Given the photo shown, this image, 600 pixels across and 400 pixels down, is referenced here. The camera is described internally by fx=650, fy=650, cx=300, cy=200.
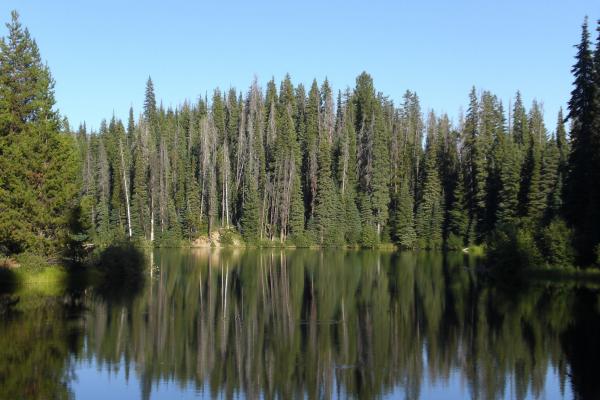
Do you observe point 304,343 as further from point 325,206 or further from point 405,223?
point 325,206

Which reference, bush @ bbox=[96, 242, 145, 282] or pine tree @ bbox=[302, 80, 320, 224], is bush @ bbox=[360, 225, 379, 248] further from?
bush @ bbox=[96, 242, 145, 282]

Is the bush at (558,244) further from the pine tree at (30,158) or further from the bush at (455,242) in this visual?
the bush at (455,242)

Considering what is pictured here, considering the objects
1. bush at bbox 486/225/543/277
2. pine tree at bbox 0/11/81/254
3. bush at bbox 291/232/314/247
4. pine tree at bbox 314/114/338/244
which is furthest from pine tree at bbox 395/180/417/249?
pine tree at bbox 0/11/81/254

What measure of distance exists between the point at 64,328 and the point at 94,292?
484 inches

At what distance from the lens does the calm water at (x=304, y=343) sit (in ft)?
56.4

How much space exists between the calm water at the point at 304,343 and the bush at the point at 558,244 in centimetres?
467

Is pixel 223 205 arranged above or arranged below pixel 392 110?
below

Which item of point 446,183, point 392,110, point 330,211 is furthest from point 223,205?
point 392,110

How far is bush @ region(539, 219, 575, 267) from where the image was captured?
43656 millimetres

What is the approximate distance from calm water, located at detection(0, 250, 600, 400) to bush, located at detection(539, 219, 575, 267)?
4.67 m

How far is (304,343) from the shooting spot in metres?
22.5

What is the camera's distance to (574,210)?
152ft

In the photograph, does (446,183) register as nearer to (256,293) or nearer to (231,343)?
(256,293)

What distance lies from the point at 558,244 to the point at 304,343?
90.9 ft
